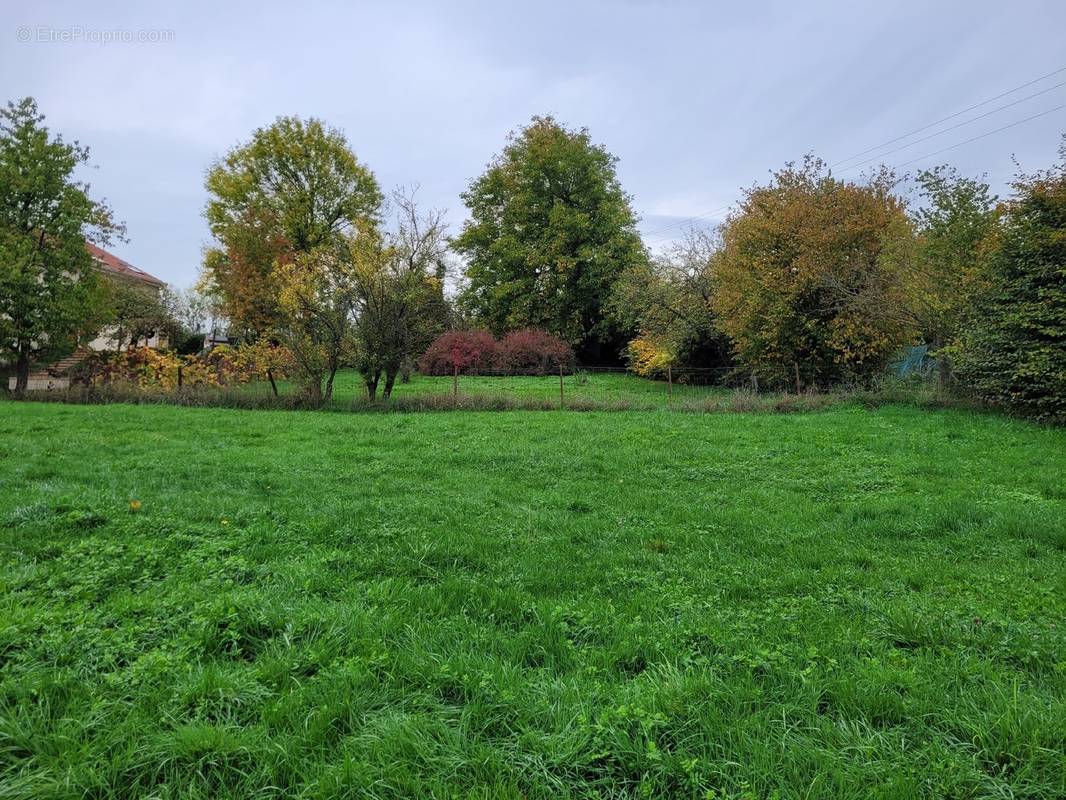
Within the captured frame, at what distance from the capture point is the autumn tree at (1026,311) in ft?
31.3

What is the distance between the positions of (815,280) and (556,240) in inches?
602

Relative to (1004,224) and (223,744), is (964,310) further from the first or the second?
(223,744)

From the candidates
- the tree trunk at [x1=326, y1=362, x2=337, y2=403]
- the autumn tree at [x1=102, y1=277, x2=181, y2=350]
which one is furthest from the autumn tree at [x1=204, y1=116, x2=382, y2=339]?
the tree trunk at [x1=326, y1=362, x2=337, y2=403]

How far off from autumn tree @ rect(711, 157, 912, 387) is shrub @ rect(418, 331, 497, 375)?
10.5 metres

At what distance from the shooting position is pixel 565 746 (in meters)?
1.88

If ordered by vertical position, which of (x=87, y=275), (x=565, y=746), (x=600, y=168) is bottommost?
(x=565, y=746)

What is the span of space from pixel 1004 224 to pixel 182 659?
14.5 meters

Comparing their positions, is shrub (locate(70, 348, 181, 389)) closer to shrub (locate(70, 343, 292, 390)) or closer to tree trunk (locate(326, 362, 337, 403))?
shrub (locate(70, 343, 292, 390))

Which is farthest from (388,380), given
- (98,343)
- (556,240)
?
(98,343)

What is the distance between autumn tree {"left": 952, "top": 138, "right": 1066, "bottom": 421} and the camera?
9539 millimetres

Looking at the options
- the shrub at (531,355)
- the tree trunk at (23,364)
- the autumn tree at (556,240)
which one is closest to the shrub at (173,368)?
the tree trunk at (23,364)

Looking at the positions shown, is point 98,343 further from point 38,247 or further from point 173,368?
point 173,368

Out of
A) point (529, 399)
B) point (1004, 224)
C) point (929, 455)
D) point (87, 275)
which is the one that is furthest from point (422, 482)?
point (87, 275)

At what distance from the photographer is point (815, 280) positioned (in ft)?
48.7
